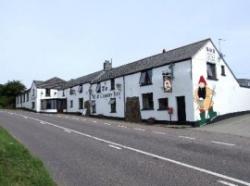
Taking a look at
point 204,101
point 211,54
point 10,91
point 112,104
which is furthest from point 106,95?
point 10,91

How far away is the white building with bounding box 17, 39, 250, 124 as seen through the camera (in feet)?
100

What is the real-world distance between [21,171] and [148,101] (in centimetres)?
2709

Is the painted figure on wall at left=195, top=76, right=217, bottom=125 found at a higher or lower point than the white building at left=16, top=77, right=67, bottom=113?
lower

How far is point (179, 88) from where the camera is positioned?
1236 inches

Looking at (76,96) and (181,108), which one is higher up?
(76,96)

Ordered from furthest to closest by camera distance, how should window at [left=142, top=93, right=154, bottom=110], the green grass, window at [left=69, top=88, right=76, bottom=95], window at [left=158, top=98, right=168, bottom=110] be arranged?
window at [left=69, top=88, right=76, bottom=95] → window at [left=142, top=93, right=154, bottom=110] → window at [left=158, top=98, right=168, bottom=110] → the green grass

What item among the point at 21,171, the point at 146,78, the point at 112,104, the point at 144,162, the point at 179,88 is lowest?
the point at 144,162

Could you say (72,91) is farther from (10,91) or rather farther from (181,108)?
(10,91)

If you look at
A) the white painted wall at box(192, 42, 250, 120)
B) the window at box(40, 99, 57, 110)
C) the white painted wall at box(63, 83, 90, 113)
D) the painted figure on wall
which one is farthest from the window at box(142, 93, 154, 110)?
the window at box(40, 99, 57, 110)

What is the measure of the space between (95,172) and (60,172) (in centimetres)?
94

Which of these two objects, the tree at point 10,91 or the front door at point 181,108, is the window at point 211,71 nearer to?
the front door at point 181,108

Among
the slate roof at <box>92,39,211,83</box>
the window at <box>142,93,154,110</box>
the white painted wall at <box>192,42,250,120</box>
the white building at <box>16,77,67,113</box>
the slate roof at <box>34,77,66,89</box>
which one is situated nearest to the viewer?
the white painted wall at <box>192,42,250,120</box>

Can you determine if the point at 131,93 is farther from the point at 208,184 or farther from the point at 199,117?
the point at 208,184

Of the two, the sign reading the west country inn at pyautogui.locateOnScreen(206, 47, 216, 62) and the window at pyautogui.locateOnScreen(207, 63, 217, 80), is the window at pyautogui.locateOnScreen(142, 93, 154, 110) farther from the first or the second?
the sign reading the west country inn at pyautogui.locateOnScreen(206, 47, 216, 62)
